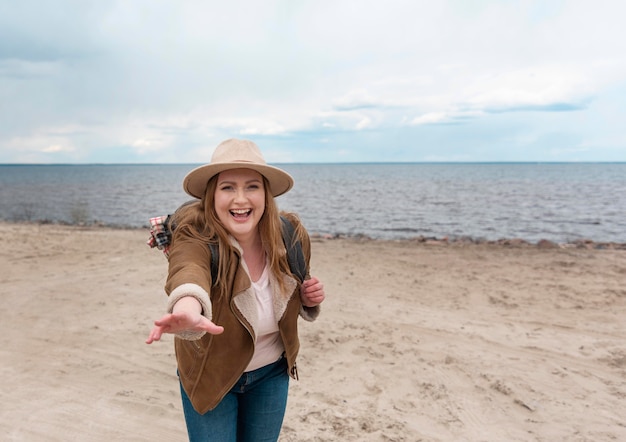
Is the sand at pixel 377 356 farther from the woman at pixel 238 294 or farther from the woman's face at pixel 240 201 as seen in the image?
the woman's face at pixel 240 201

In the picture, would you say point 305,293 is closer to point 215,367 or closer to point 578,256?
point 215,367

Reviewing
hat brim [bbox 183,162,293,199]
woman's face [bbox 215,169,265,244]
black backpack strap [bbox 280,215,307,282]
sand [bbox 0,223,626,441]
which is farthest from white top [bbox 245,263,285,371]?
sand [bbox 0,223,626,441]

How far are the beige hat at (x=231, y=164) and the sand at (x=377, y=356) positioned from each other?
2523mm

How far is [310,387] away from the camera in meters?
4.76

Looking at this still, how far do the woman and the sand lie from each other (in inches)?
72.3

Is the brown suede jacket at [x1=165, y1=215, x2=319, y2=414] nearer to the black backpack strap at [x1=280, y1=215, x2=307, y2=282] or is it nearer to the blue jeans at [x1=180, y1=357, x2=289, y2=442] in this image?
the blue jeans at [x1=180, y1=357, x2=289, y2=442]

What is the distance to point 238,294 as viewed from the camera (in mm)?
2084

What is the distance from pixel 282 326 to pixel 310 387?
8.94ft

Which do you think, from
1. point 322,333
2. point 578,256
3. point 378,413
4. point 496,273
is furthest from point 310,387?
point 578,256

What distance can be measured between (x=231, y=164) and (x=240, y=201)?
0.17m

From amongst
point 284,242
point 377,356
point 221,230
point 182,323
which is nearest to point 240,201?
point 221,230

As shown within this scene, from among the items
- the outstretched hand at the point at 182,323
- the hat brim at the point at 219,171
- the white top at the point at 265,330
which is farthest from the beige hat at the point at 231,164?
the outstretched hand at the point at 182,323

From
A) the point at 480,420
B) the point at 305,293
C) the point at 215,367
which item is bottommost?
the point at 480,420

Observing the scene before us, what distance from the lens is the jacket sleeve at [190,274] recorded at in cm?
176
